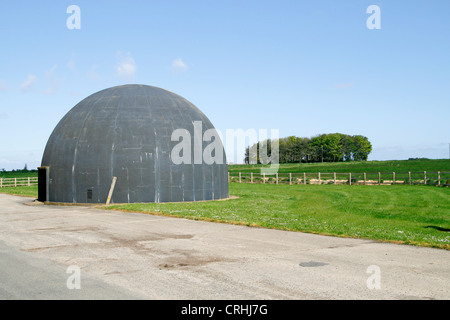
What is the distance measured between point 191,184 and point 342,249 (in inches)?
671

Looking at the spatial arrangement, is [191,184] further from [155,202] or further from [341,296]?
[341,296]

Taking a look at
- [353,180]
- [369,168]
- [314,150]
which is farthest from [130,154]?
[314,150]

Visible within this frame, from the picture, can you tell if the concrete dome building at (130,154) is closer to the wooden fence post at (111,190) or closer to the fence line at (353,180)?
the wooden fence post at (111,190)

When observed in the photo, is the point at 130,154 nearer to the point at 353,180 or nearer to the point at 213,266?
the point at 213,266

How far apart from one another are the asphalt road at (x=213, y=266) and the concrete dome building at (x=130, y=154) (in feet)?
37.2

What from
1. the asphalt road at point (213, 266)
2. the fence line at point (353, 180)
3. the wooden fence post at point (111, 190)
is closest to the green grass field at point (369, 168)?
the fence line at point (353, 180)

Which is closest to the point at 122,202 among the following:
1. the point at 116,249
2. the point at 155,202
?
the point at 155,202

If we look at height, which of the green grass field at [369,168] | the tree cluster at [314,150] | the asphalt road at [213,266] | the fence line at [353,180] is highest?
the tree cluster at [314,150]

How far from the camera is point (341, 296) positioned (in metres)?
6.69

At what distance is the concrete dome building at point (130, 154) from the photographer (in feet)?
84.2

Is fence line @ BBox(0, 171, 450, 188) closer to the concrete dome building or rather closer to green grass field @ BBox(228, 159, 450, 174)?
the concrete dome building

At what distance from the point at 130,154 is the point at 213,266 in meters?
17.9

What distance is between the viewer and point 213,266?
8922 mm
